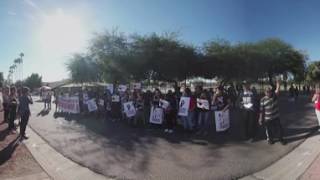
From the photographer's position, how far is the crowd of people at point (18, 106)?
37.1 feet

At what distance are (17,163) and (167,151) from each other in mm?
3964

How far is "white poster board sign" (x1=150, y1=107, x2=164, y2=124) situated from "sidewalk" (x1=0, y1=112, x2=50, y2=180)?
4857 mm

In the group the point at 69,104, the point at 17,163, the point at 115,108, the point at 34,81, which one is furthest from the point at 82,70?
the point at 34,81

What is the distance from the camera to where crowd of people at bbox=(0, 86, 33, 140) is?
37.1ft

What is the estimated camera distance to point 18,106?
38.4ft

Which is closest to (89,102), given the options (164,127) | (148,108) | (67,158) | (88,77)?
(148,108)

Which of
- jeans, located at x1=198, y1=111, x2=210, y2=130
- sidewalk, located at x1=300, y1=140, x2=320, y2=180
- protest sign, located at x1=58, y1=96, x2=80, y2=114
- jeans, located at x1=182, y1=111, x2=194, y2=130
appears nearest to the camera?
sidewalk, located at x1=300, y1=140, x2=320, y2=180

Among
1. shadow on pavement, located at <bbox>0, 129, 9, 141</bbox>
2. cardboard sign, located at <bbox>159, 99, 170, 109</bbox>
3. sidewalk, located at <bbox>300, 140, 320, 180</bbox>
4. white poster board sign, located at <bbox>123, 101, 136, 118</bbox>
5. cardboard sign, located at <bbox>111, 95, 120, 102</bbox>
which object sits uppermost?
cardboard sign, located at <bbox>111, 95, 120, 102</bbox>

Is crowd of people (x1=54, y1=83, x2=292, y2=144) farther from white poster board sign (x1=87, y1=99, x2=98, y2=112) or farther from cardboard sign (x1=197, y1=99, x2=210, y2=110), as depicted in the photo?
white poster board sign (x1=87, y1=99, x2=98, y2=112)

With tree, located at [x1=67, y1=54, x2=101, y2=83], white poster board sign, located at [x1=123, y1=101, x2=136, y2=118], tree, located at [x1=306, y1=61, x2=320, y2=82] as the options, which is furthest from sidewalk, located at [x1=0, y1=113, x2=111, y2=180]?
tree, located at [x1=306, y1=61, x2=320, y2=82]

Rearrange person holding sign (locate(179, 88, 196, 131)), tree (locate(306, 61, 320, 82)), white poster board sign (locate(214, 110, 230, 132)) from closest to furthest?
1. white poster board sign (locate(214, 110, 230, 132))
2. person holding sign (locate(179, 88, 196, 131))
3. tree (locate(306, 61, 320, 82))

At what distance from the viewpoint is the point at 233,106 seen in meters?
20.6

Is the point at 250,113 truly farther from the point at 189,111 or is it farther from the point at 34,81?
the point at 34,81

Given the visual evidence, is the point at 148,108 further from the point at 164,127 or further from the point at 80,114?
the point at 80,114
